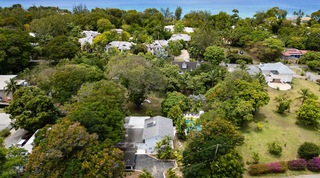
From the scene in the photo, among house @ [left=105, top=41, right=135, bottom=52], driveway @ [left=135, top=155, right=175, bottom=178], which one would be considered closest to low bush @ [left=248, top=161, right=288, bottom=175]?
driveway @ [left=135, top=155, right=175, bottom=178]

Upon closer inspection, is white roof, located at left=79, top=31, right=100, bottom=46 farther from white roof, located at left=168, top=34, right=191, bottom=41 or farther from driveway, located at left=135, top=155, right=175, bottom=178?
driveway, located at left=135, top=155, right=175, bottom=178

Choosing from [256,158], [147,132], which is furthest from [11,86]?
[256,158]

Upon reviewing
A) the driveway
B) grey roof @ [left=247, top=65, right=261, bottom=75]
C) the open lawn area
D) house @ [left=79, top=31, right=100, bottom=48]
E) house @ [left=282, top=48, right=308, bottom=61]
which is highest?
house @ [left=79, top=31, right=100, bottom=48]

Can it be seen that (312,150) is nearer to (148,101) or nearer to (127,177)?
(127,177)

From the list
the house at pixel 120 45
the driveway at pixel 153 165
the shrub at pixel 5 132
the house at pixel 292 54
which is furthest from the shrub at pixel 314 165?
the house at pixel 120 45

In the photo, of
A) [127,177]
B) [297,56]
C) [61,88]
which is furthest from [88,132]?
[297,56]

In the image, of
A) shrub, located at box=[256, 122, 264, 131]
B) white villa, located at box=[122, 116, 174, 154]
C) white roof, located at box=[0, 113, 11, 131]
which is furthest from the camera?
shrub, located at box=[256, 122, 264, 131]

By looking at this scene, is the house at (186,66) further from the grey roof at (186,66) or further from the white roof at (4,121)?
the white roof at (4,121)
